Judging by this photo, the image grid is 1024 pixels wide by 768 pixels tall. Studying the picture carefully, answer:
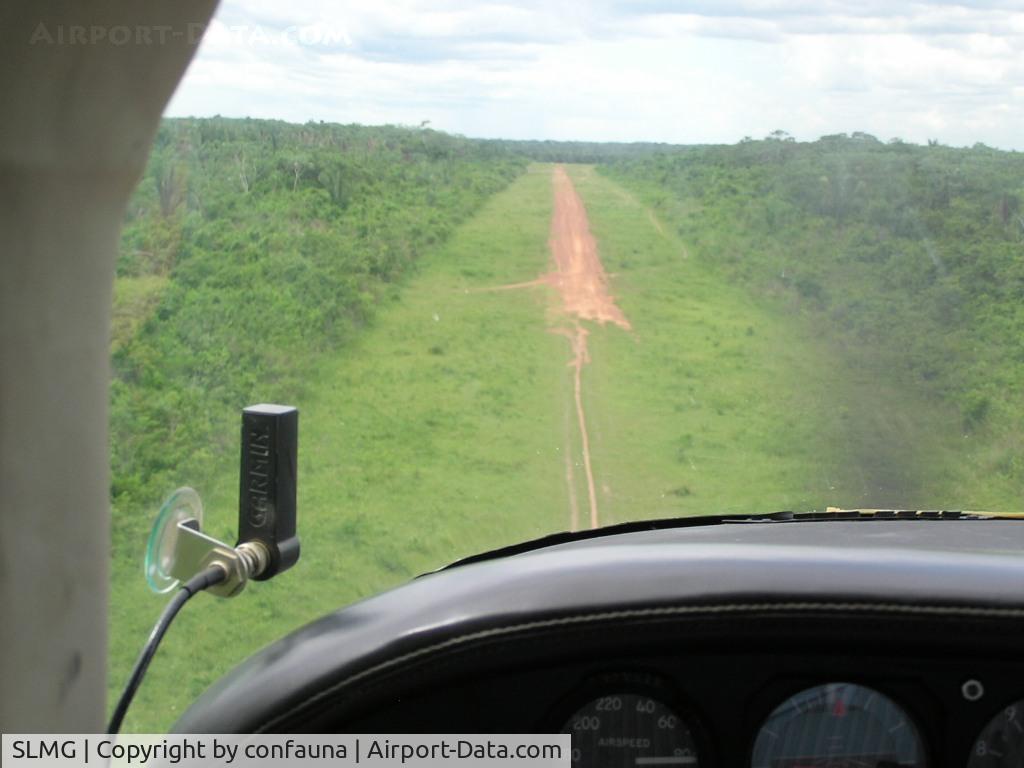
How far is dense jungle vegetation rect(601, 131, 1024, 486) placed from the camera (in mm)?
3262

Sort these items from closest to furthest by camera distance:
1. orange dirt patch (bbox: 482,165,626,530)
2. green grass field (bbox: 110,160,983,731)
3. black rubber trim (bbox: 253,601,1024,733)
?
black rubber trim (bbox: 253,601,1024,733) → green grass field (bbox: 110,160,983,731) → orange dirt patch (bbox: 482,165,626,530)

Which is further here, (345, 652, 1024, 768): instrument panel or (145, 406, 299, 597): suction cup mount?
(145, 406, 299, 597): suction cup mount

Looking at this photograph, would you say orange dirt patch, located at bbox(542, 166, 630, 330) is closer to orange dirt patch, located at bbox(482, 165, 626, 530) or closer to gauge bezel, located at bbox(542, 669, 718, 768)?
orange dirt patch, located at bbox(482, 165, 626, 530)

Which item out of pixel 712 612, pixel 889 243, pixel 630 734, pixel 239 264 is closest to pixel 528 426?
pixel 889 243

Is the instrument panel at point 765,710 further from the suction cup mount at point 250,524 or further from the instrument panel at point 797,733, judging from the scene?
the suction cup mount at point 250,524

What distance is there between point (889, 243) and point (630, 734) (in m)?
2.94

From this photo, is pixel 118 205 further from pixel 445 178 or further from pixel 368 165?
pixel 445 178

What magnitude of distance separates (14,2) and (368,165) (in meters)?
1.65

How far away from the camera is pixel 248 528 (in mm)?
1534

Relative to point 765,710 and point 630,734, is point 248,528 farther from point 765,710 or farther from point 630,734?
point 765,710

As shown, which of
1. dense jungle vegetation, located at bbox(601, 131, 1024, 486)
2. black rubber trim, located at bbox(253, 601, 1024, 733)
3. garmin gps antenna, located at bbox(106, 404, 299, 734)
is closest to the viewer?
black rubber trim, located at bbox(253, 601, 1024, 733)

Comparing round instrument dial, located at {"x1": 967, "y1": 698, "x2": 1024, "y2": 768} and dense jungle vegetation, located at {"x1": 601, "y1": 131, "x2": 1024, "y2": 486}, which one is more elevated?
dense jungle vegetation, located at {"x1": 601, "y1": 131, "x2": 1024, "y2": 486}

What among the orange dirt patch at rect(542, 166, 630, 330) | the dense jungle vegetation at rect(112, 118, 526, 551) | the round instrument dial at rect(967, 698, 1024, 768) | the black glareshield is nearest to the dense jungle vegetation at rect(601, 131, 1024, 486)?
the orange dirt patch at rect(542, 166, 630, 330)

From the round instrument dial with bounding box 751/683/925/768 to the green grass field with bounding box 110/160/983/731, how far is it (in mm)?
1065
